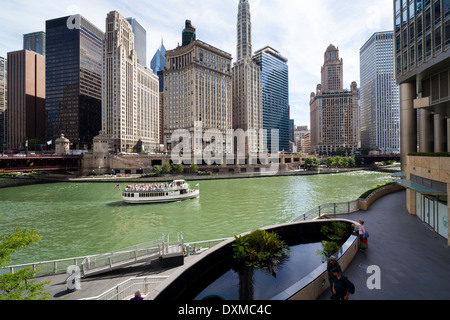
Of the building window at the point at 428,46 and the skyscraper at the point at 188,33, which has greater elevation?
the skyscraper at the point at 188,33

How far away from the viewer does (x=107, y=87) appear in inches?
6053

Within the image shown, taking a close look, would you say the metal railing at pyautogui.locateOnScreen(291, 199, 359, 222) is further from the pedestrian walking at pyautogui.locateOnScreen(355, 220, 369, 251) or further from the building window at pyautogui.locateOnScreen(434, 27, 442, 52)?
the building window at pyautogui.locateOnScreen(434, 27, 442, 52)

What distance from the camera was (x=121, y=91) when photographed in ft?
504

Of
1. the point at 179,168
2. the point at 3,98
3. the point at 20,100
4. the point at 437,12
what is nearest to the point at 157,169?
the point at 179,168

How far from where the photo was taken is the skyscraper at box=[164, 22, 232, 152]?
13412cm

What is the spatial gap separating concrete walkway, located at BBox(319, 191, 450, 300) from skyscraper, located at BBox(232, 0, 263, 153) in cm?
15467

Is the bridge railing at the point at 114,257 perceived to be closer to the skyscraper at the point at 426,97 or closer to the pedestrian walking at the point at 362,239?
the pedestrian walking at the point at 362,239

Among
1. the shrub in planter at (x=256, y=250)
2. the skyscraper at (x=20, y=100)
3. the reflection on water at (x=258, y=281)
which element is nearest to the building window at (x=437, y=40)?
the reflection on water at (x=258, y=281)

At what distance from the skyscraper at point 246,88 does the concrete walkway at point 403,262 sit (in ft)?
507

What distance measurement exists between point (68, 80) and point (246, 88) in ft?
464

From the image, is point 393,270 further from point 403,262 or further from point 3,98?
point 3,98

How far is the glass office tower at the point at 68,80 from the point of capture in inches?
6836
